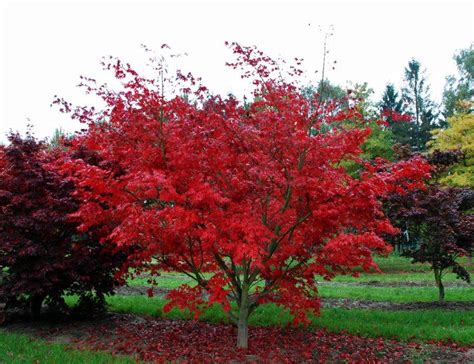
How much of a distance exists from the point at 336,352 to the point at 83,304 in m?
5.33

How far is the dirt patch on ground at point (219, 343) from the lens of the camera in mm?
6645

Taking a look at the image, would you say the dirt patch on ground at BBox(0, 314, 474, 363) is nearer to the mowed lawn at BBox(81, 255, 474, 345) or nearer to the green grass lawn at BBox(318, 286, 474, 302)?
the mowed lawn at BBox(81, 255, 474, 345)

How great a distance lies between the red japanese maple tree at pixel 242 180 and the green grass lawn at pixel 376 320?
1.98 meters

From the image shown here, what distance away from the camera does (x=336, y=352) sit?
6.97 meters

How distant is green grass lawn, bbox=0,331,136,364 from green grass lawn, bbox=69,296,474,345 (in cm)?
321

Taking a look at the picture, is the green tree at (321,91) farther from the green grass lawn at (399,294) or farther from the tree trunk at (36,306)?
the tree trunk at (36,306)

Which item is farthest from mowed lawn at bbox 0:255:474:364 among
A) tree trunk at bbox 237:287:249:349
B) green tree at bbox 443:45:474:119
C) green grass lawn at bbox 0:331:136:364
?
green tree at bbox 443:45:474:119

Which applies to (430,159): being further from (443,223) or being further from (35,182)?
(35,182)

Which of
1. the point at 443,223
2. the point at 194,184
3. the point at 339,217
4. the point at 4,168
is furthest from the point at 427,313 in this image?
the point at 4,168

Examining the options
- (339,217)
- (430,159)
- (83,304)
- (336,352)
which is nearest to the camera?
(339,217)

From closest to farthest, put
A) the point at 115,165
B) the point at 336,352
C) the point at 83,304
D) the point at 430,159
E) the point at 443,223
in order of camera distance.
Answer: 1. the point at 336,352
2. the point at 115,165
3. the point at 83,304
4. the point at 443,223
5. the point at 430,159

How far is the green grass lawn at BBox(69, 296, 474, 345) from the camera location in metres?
7.84

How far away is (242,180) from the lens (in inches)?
249

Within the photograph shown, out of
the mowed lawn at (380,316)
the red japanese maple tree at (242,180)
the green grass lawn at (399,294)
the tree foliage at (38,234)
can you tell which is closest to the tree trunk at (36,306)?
the tree foliage at (38,234)
